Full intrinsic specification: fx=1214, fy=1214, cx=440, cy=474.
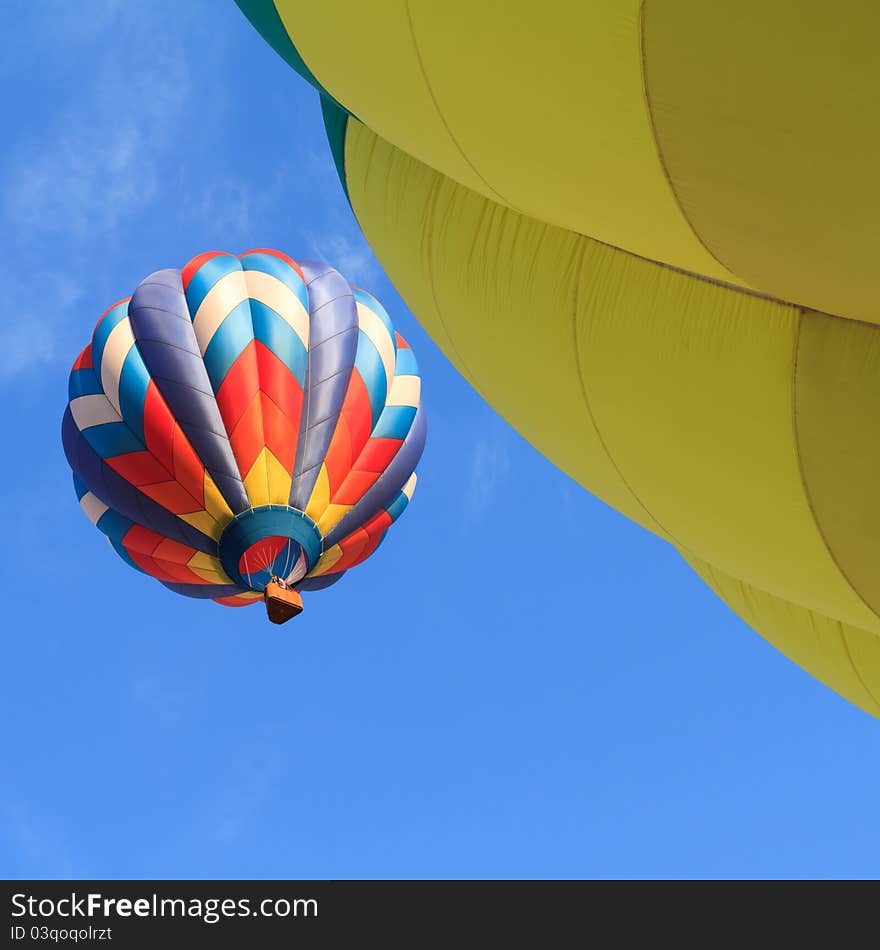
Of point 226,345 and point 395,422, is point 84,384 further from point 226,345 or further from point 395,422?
point 395,422

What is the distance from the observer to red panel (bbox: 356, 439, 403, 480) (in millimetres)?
11117

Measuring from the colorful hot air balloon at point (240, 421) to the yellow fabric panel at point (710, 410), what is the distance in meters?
6.77

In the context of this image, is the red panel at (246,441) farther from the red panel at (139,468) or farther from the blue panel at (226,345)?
the red panel at (139,468)

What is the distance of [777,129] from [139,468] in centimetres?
869

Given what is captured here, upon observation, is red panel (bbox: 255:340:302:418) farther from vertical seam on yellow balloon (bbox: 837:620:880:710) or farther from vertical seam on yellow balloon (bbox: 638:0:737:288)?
vertical seam on yellow balloon (bbox: 638:0:737:288)

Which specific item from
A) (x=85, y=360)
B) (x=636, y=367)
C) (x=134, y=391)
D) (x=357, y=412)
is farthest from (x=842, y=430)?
(x=85, y=360)

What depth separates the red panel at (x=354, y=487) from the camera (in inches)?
429

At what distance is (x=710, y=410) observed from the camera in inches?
128

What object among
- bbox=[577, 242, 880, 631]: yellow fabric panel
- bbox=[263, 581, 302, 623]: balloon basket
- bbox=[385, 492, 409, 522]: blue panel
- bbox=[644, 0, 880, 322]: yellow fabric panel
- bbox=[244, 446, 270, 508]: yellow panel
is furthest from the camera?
bbox=[385, 492, 409, 522]: blue panel

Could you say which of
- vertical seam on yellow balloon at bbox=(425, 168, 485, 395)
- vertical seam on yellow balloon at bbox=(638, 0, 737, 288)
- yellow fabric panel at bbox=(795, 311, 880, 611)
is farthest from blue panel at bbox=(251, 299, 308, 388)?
vertical seam on yellow balloon at bbox=(638, 0, 737, 288)

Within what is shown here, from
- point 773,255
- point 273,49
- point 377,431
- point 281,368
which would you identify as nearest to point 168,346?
point 281,368

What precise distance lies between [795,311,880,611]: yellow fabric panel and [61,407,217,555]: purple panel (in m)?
7.80

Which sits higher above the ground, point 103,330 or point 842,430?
point 103,330

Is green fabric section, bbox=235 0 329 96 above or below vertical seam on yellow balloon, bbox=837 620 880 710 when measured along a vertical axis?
above
